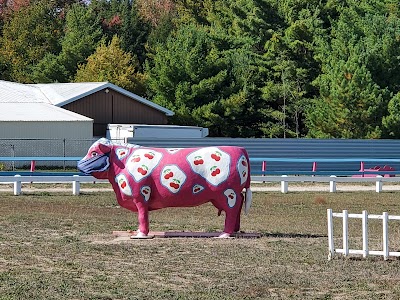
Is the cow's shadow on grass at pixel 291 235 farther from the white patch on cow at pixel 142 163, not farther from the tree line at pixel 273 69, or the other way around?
the tree line at pixel 273 69

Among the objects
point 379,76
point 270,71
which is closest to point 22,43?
point 270,71

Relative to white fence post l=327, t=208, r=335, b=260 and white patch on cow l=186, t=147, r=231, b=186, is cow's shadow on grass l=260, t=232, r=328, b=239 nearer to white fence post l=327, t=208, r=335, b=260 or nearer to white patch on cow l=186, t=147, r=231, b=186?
white patch on cow l=186, t=147, r=231, b=186

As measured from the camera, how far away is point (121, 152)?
21.9 metres

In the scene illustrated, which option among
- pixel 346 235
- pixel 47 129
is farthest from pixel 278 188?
pixel 346 235

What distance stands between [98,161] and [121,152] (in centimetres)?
54

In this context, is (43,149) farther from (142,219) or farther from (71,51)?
(71,51)

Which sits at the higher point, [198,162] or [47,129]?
[47,129]

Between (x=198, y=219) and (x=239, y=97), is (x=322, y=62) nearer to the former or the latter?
(x=239, y=97)

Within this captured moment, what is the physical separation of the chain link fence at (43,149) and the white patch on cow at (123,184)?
2951 centimetres

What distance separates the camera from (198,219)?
2681 centimetres

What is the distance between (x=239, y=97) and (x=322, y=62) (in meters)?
5.71

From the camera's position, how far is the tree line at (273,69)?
2425 inches

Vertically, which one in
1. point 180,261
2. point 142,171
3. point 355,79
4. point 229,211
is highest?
point 355,79

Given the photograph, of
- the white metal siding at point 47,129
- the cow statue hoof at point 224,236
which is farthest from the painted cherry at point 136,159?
the white metal siding at point 47,129
